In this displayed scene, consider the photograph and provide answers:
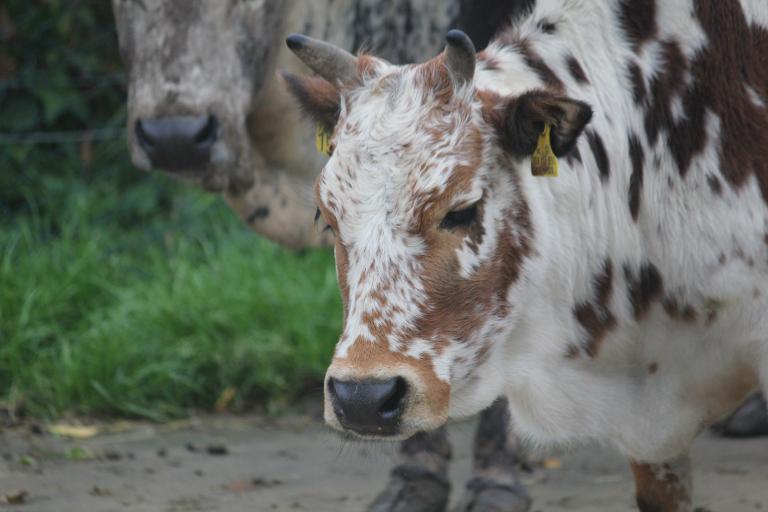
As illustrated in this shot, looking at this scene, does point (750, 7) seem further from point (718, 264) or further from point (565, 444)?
point (565, 444)

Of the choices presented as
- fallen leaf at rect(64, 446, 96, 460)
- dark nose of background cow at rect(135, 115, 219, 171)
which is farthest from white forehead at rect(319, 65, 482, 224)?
fallen leaf at rect(64, 446, 96, 460)

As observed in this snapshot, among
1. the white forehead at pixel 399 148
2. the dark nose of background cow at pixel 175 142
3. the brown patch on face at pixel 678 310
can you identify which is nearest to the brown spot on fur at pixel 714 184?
the brown patch on face at pixel 678 310

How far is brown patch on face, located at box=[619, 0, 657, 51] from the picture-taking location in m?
3.16

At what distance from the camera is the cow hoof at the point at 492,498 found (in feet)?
13.0

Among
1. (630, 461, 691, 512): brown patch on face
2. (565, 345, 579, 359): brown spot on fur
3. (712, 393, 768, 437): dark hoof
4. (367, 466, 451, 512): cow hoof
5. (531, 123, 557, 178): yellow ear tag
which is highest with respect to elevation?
(531, 123, 557, 178): yellow ear tag

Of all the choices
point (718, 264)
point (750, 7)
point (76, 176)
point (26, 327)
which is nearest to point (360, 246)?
point (718, 264)

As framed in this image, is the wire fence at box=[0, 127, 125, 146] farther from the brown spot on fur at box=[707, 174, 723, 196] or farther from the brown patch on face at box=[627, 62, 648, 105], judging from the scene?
the brown spot on fur at box=[707, 174, 723, 196]

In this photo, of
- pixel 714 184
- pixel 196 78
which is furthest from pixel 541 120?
pixel 196 78

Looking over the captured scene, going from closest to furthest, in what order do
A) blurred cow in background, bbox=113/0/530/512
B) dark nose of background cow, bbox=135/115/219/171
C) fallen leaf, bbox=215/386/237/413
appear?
blurred cow in background, bbox=113/0/530/512 → dark nose of background cow, bbox=135/115/219/171 → fallen leaf, bbox=215/386/237/413

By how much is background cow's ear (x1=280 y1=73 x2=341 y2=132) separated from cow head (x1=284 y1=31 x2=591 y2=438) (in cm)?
18

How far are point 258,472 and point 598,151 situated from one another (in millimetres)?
2161

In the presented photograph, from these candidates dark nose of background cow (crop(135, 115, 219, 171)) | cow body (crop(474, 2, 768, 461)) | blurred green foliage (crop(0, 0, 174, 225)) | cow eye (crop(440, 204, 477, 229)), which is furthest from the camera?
blurred green foliage (crop(0, 0, 174, 225))

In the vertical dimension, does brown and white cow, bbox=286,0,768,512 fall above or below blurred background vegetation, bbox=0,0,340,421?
above

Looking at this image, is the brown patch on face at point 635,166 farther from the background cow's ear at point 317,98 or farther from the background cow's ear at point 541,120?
the background cow's ear at point 317,98
